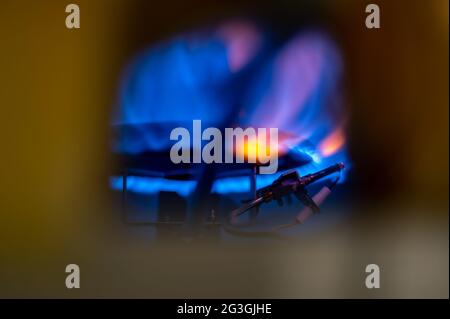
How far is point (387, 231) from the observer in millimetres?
2223

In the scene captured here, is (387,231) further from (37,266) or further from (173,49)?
(37,266)

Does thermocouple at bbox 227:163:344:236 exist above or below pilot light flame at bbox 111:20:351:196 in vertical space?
below

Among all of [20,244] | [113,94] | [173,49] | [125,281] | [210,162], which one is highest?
[173,49]

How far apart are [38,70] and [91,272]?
30.1 inches

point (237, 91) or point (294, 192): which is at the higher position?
point (237, 91)

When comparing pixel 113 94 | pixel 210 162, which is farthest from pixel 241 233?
pixel 113 94

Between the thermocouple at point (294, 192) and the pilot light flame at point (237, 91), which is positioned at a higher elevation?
the pilot light flame at point (237, 91)

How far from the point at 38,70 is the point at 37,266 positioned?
0.72 m

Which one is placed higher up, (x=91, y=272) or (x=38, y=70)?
(x=38, y=70)

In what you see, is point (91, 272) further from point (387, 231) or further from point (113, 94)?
point (387, 231)

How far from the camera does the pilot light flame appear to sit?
2.21m

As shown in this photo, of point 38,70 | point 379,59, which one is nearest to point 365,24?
point 379,59

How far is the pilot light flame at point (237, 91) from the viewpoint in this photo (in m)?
2.21

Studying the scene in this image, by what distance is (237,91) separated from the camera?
2.22 m
